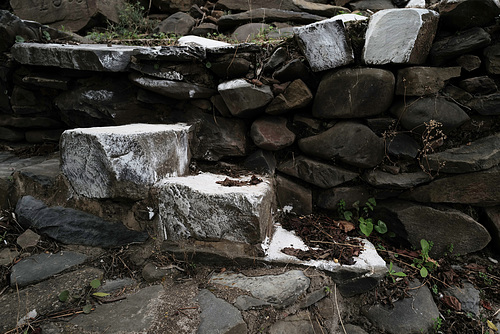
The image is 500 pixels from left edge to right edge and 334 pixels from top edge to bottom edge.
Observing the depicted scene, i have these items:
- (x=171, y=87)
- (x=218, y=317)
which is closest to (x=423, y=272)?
(x=218, y=317)

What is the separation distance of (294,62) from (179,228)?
143 cm

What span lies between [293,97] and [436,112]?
3.29 feet

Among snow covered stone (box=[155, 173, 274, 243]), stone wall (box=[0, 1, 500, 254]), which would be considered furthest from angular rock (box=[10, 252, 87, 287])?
stone wall (box=[0, 1, 500, 254])

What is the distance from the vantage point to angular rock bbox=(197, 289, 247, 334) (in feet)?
4.47

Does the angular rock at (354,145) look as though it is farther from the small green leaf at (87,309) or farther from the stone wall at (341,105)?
the small green leaf at (87,309)

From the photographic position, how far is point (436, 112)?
6.50ft

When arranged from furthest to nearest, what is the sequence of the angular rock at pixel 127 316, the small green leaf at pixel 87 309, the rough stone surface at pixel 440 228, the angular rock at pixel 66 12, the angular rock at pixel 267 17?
the angular rock at pixel 66 12 → the angular rock at pixel 267 17 → the rough stone surface at pixel 440 228 → the small green leaf at pixel 87 309 → the angular rock at pixel 127 316

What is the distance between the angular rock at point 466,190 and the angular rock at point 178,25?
3.23m

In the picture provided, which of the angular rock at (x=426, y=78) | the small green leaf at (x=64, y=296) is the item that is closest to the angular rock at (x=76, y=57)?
the small green leaf at (x=64, y=296)

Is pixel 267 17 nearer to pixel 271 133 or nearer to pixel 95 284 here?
pixel 271 133

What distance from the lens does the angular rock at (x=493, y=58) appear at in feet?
6.16

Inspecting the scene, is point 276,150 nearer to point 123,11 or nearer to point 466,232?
point 466,232

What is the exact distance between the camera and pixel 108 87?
2.42 metres

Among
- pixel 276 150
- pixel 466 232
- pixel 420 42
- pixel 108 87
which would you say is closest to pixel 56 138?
pixel 108 87
